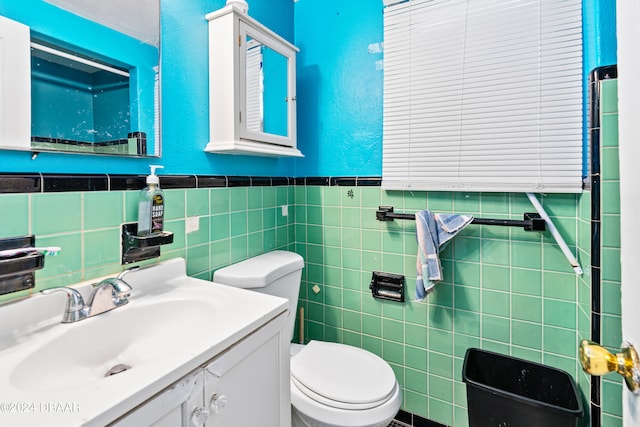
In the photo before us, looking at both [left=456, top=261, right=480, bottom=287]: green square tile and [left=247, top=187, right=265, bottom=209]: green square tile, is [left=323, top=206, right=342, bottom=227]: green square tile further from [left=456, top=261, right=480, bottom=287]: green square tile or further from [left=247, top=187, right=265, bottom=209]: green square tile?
[left=456, top=261, right=480, bottom=287]: green square tile

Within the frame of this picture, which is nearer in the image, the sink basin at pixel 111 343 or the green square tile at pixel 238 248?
the sink basin at pixel 111 343

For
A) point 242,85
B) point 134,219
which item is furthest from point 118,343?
point 242,85

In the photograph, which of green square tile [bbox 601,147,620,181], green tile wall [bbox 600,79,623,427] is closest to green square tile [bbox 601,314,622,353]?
green tile wall [bbox 600,79,623,427]

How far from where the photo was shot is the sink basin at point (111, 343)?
0.73 m

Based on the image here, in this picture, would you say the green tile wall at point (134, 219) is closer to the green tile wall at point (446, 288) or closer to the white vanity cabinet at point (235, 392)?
the green tile wall at point (446, 288)

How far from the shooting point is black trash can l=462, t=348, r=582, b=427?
1.08 m

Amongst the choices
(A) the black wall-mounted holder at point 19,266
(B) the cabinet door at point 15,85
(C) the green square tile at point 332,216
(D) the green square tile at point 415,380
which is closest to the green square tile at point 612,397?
(D) the green square tile at point 415,380

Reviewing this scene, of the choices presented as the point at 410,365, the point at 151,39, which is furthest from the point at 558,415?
the point at 151,39

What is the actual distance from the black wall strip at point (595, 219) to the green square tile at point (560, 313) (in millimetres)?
295

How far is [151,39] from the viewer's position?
3.69 feet

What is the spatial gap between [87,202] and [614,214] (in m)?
1.50

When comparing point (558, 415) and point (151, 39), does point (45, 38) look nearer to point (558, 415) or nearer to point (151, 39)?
point (151, 39)

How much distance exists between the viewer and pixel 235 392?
0.81m

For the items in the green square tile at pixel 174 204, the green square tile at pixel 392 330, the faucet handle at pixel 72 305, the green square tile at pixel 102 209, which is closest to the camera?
the faucet handle at pixel 72 305
